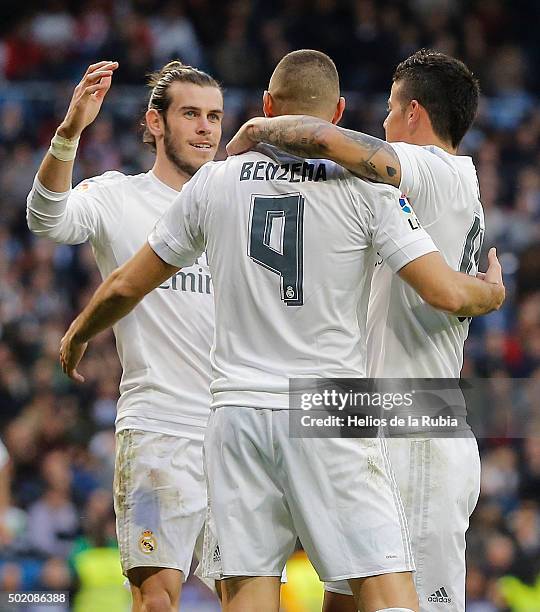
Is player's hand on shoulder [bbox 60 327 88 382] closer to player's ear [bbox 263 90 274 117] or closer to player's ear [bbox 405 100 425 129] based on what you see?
player's ear [bbox 263 90 274 117]

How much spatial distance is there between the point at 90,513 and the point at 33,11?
7.28 m

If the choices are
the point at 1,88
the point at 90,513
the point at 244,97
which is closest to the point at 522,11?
the point at 244,97

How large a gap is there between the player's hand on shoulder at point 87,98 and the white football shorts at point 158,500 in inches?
50.3

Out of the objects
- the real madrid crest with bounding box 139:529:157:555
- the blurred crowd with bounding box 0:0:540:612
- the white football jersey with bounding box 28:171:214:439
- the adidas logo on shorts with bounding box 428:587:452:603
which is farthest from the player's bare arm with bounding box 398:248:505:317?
the blurred crowd with bounding box 0:0:540:612

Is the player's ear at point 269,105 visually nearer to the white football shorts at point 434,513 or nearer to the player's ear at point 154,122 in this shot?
the white football shorts at point 434,513

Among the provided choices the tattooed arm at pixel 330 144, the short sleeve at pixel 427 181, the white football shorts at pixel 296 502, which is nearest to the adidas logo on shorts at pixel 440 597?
the white football shorts at pixel 296 502

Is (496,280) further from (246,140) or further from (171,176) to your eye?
(171,176)

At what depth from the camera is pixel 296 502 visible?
3.54 m

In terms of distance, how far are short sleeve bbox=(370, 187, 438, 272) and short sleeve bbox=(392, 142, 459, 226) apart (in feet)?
0.92

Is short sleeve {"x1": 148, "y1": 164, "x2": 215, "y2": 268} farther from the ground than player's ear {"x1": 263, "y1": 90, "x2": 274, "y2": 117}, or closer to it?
closer to it

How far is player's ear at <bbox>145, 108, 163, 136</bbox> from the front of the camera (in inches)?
211

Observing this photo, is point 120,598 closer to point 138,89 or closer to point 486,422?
point 486,422

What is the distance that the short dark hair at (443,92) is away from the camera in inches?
168

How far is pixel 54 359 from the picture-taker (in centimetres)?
1027
